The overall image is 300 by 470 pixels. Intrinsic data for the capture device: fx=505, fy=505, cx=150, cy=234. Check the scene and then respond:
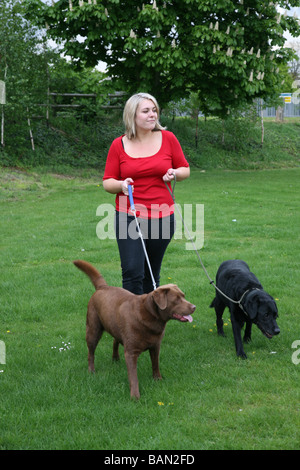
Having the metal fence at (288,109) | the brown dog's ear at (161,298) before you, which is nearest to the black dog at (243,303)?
the brown dog's ear at (161,298)

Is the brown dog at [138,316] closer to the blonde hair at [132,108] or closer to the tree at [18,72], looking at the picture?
the blonde hair at [132,108]

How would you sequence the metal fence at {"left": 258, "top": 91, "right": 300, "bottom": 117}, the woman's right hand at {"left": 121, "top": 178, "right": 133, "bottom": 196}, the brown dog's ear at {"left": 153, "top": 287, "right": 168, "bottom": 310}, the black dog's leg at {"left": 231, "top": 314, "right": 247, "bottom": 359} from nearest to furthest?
the brown dog's ear at {"left": 153, "top": 287, "right": 168, "bottom": 310} < the woman's right hand at {"left": 121, "top": 178, "right": 133, "bottom": 196} < the black dog's leg at {"left": 231, "top": 314, "right": 247, "bottom": 359} < the metal fence at {"left": 258, "top": 91, "right": 300, "bottom": 117}

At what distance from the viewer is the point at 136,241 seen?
15.6 ft

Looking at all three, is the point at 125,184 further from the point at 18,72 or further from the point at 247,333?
the point at 18,72

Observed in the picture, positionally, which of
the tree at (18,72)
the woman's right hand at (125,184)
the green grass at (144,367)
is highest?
the tree at (18,72)

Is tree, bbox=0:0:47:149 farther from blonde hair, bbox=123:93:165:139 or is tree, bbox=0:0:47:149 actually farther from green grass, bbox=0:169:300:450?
blonde hair, bbox=123:93:165:139

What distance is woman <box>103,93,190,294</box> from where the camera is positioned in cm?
471

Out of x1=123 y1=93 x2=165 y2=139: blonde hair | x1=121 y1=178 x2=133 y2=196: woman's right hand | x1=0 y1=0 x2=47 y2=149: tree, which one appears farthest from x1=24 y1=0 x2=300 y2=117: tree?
x1=121 y1=178 x2=133 y2=196: woman's right hand

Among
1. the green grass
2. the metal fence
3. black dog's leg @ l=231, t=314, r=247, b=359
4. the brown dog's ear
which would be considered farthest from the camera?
the metal fence

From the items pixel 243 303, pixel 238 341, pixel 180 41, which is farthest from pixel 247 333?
pixel 180 41

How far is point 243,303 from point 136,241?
1211 millimetres

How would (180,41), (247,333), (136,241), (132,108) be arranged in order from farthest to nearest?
(180,41) < (247,333) < (136,241) < (132,108)

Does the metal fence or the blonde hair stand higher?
the metal fence

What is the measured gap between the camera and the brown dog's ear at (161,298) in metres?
3.89
